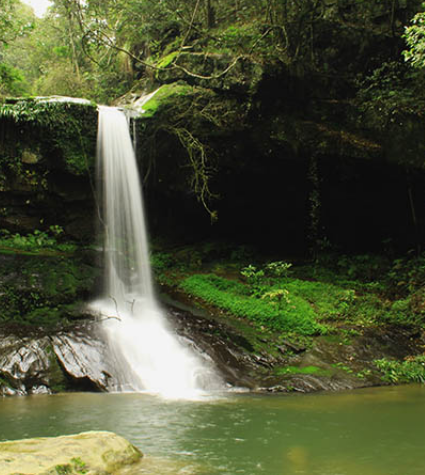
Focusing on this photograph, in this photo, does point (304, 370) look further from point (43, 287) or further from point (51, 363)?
point (43, 287)

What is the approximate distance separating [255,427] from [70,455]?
1.90 m

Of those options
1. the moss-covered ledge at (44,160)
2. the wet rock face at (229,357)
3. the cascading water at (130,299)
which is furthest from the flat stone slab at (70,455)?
the moss-covered ledge at (44,160)

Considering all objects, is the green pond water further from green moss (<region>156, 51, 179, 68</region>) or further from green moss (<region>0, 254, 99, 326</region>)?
green moss (<region>156, 51, 179, 68</region>)

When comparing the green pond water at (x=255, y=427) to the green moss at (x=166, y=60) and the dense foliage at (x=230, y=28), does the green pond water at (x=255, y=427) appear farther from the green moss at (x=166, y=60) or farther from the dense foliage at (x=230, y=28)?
the green moss at (x=166, y=60)

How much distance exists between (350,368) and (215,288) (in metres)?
4.01

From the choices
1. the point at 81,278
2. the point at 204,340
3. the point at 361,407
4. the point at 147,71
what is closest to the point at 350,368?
the point at 361,407

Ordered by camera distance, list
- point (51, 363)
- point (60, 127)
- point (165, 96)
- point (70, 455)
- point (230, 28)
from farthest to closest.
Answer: point (230, 28) → point (165, 96) → point (60, 127) → point (51, 363) → point (70, 455)

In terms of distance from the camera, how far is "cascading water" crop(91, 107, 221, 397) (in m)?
6.21

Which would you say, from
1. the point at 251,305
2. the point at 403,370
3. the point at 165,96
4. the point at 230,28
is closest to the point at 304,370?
the point at 403,370

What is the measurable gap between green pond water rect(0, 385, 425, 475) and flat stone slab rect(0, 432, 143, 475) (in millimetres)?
289

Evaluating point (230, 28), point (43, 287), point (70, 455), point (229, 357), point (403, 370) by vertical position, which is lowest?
point (403, 370)

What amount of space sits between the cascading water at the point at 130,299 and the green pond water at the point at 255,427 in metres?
0.77

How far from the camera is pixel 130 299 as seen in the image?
9.17m

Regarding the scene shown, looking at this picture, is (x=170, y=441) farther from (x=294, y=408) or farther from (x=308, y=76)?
(x=308, y=76)
